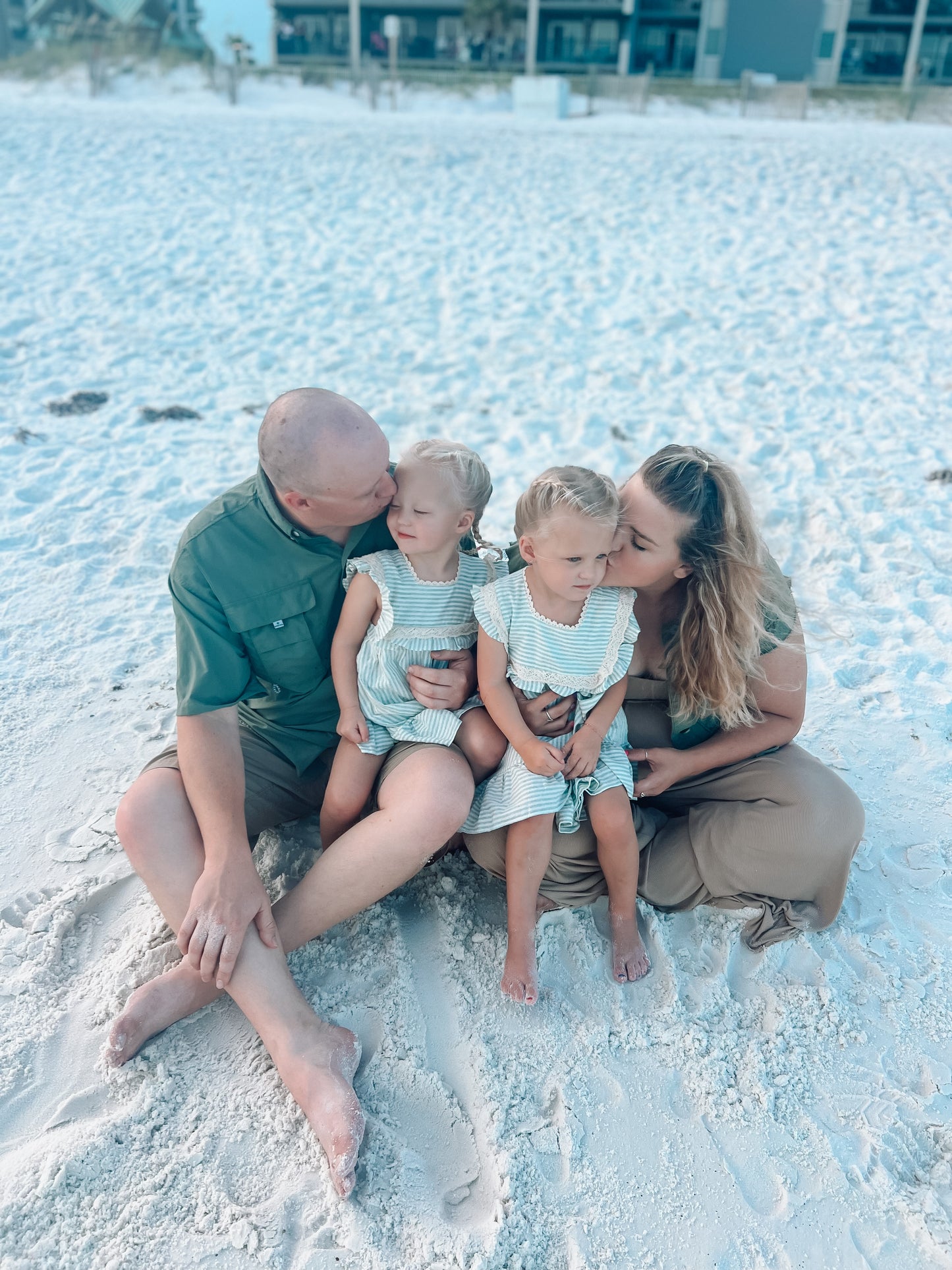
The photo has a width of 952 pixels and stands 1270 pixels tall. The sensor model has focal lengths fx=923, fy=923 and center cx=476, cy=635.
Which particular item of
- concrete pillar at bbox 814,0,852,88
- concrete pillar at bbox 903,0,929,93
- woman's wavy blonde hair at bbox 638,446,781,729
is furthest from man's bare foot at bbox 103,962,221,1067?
concrete pillar at bbox 814,0,852,88

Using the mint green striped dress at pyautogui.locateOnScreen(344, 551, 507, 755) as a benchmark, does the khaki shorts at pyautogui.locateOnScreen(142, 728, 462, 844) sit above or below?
below

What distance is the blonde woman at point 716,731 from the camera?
1981 mm

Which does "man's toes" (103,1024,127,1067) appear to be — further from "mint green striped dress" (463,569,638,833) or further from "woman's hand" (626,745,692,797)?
"woman's hand" (626,745,692,797)

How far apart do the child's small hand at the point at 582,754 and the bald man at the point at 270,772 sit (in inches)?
8.6

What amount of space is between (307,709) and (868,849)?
58.4 inches

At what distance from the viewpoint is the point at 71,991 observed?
1956 millimetres

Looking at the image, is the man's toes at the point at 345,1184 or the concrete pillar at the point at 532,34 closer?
the man's toes at the point at 345,1184

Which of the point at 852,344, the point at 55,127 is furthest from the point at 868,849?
the point at 55,127

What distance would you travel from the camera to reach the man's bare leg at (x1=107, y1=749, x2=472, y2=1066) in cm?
186

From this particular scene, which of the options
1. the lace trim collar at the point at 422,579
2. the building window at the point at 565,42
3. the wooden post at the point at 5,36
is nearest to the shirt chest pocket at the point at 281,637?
the lace trim collar at the point at 422,579

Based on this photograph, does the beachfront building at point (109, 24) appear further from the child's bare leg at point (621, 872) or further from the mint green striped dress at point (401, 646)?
the child's bare leg at point (621, 872)

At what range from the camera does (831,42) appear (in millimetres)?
23766

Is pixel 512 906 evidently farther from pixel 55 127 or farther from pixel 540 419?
pixel 55 127

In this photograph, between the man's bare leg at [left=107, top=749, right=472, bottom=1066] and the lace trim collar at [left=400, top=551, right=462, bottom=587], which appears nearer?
the man's bare leg at [left=107, top=749, right=472, bottom=1066]
